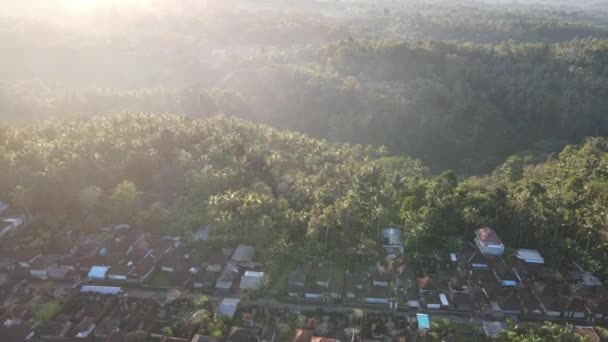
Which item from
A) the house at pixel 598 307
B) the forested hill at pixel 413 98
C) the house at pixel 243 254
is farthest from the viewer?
the forested hill at pixel 413 98

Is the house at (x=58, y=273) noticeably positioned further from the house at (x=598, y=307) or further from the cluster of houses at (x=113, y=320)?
the house at (x=598, y=307)

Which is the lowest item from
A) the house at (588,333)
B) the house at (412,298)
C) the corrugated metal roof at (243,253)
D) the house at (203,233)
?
the house at (412,298)

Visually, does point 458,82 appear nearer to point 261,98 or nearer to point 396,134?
point 396,134

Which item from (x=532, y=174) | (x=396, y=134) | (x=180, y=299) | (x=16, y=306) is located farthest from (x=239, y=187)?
(x=396, y=134)

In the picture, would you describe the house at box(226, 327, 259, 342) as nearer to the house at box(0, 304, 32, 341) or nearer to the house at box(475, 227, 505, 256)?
the house at box(0, 304, 32, 341)

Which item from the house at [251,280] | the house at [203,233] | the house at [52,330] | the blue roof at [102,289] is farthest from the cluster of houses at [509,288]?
the house at [52,330]

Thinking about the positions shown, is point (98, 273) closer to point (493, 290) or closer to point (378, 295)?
point (378, 295)
